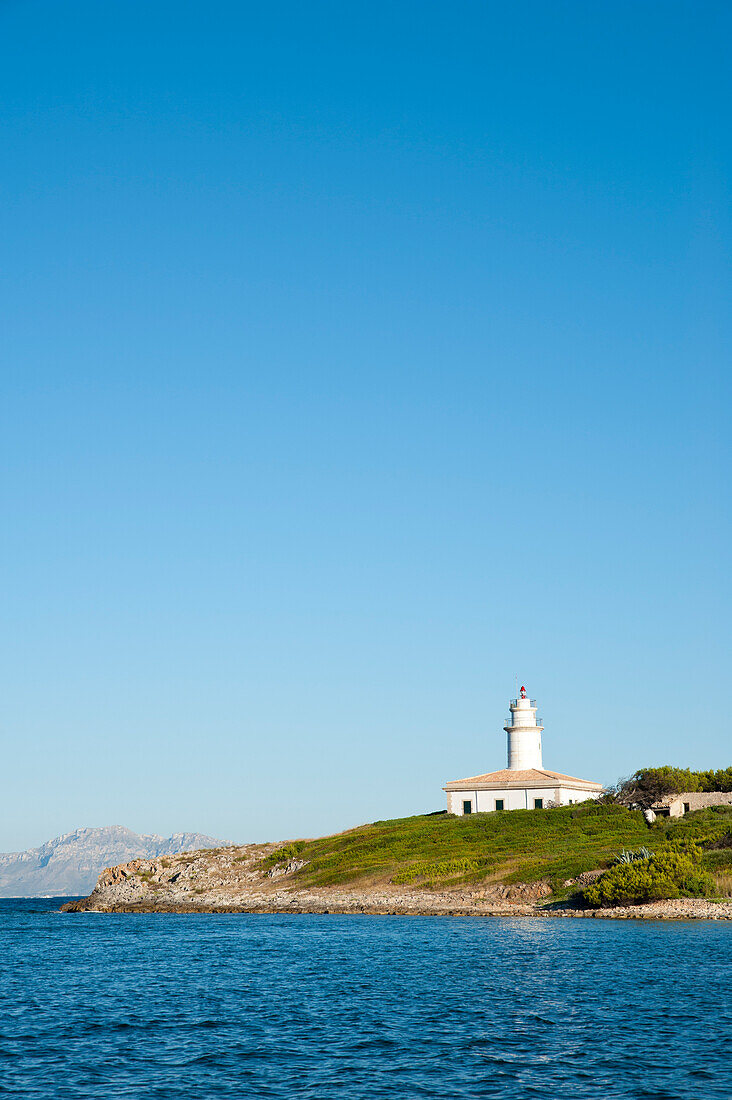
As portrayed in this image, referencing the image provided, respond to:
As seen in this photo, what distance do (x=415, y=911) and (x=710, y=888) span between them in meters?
19.9

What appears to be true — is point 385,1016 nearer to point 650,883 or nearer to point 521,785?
point 650,883

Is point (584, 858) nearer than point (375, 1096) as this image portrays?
No

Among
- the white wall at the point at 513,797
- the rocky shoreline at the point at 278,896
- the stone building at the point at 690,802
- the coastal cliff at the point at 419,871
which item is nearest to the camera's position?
the rocky shoreline at the point at 278,896

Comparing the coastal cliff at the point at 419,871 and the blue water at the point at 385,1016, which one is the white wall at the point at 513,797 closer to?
the coastal cliff at the point at 419,871

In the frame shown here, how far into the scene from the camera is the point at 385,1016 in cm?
3219

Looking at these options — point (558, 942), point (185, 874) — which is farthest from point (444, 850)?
point (558, 942)

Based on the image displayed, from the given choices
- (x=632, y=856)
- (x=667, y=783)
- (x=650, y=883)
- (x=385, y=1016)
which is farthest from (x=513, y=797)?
(x=385, y=1016)

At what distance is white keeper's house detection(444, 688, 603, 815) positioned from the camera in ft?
312

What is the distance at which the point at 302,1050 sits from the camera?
2744cm

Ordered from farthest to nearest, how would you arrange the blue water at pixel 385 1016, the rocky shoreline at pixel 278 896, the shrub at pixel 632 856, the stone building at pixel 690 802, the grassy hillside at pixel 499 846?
the stone building at pixel 690 802 < the grassy hillside at pixel 499 846 < the shrub at pixel 632 856 < the rocky shoreline at pixel 278 896 < the blue water at pixel 385 1016

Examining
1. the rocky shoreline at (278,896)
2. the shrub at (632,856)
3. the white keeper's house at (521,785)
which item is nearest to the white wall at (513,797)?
the white keeper's house at (521,785)

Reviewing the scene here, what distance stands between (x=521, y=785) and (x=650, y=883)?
112 feet

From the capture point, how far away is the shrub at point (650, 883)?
62125mm

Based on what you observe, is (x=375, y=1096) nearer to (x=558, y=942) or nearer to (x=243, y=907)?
(x=558, y=942)
